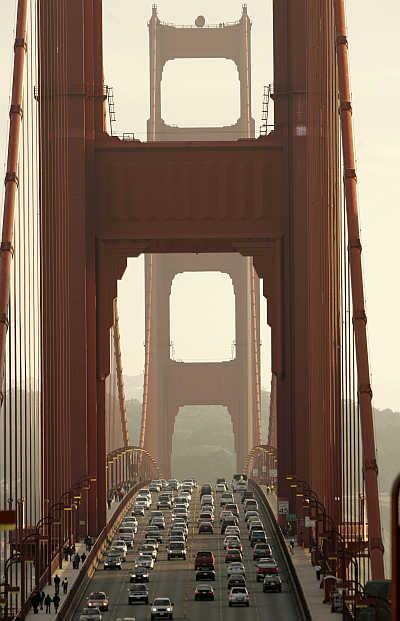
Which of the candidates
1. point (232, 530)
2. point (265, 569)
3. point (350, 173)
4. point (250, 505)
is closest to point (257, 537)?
point (232, 530)

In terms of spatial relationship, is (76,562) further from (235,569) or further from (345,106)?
(345,106)

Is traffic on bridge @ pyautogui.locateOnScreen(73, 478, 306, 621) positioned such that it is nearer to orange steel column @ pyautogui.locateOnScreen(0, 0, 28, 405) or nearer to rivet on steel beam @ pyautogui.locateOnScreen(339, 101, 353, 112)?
orange steel column @ pyautogui.locateOnScreen(0, 0, 28, 405)

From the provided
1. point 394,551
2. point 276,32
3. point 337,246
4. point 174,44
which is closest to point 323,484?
point 337,246

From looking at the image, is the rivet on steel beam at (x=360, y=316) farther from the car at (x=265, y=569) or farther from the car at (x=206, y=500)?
the car at (x=206, y=500)

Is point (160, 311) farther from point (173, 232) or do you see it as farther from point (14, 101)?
point (14, 101)

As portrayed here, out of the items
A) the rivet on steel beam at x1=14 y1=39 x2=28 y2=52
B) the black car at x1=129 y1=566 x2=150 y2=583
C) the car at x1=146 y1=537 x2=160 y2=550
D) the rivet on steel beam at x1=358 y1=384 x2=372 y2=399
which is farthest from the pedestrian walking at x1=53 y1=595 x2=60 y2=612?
the car at x1=146 y1=537 x2=160 y2=550

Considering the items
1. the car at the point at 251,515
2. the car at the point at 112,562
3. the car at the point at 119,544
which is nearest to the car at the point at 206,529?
the car at the point at 251,515
